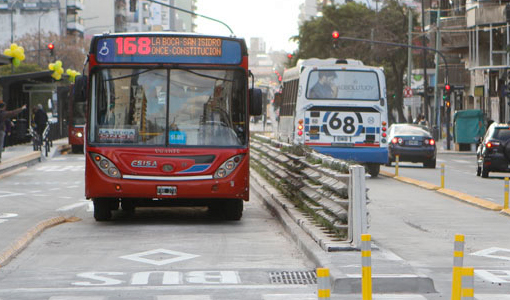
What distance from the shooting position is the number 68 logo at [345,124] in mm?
29438

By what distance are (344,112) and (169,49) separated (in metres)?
13.3

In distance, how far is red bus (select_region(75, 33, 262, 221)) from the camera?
1614 cm

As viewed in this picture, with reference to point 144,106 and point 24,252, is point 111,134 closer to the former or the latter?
point 144,106

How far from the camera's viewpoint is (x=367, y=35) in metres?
75.8

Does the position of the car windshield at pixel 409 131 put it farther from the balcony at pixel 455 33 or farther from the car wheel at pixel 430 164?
the balcony at pixel 455 33

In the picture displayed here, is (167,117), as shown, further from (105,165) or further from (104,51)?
(104,51)

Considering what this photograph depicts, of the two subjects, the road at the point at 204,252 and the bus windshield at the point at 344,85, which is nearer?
the road at the point at 204,252

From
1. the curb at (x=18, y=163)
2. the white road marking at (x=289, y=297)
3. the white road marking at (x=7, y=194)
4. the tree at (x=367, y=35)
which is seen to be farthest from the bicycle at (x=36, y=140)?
the white road marking at (x=289, y=297)

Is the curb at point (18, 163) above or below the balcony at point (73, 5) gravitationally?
below

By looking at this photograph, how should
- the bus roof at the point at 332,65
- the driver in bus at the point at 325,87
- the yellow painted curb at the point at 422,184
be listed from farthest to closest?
the bus roof at the point at 332,65 → the driver in bus at the point at 325,87 → the yellow painted curb at the point at 422,184

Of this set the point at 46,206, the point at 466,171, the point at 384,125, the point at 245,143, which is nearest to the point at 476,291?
the point at 245,143

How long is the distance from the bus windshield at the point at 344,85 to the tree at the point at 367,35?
134 feet

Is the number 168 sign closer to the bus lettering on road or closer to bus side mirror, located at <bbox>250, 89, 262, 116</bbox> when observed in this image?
bus side mirror, located at <bbox>250, 89, 262, 116</bbox>

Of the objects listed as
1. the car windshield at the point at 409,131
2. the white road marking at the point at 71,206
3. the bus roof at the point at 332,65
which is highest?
the bus roof at the point at 332,65
